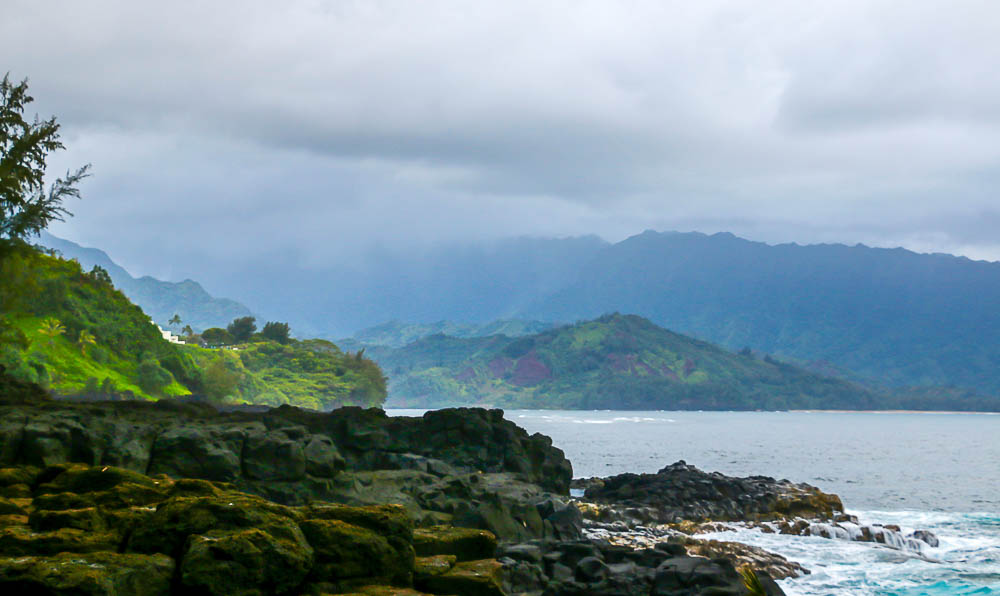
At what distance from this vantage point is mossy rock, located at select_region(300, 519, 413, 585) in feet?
51.5

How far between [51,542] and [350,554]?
545cm

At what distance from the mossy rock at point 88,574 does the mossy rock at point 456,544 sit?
737 centimetres

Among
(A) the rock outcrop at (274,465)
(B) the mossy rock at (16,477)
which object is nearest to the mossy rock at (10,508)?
(B) the mossy rock at (16,477)

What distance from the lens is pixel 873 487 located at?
86.1m

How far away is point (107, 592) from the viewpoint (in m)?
12.5

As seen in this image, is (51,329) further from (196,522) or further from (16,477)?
(196,522)

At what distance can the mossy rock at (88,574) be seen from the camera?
12.4m

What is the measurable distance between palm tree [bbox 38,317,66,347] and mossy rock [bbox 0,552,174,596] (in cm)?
9764

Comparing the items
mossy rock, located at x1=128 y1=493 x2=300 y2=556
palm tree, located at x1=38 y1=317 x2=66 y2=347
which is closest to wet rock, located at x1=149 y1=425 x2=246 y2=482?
mossy rock, located at x1=128 y1=493 x2=300 y2=556

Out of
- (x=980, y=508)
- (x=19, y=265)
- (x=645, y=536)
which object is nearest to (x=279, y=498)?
(x=645, y=536)

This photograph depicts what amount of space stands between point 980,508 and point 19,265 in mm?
78419

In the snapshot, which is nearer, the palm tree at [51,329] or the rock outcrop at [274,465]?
the rock outcrop at [274,465]

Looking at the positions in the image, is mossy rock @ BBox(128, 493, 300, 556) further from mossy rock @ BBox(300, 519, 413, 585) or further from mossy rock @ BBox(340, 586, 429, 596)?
mossy rock @ BBox(340, 586, 429, 596)

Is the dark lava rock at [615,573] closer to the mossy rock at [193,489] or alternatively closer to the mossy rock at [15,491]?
the mossy rock at [193,489]
